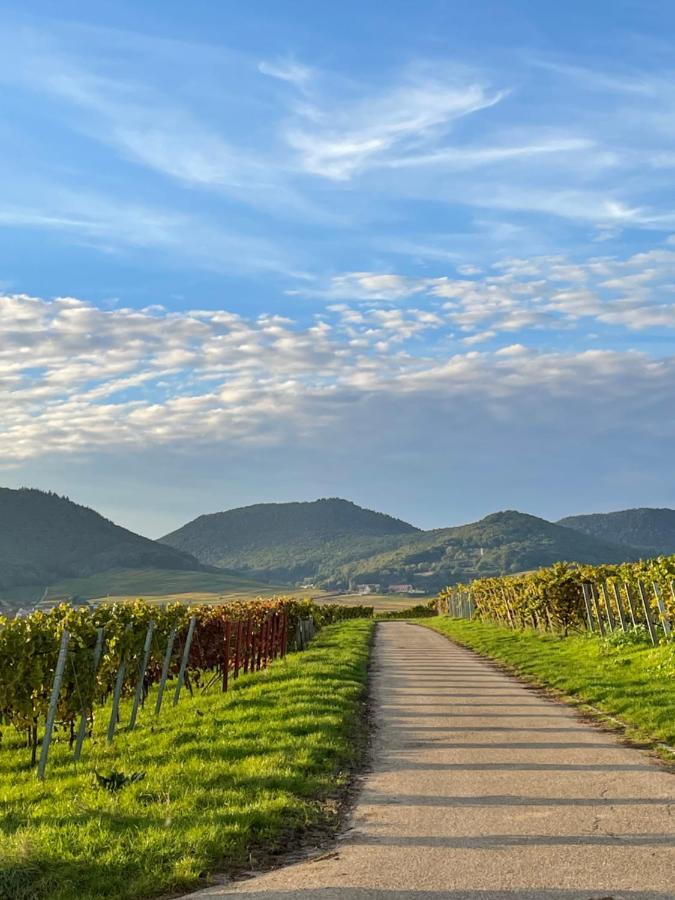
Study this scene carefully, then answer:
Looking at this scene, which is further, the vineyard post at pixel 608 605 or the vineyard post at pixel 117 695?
the vineyard post at pixel 608 605

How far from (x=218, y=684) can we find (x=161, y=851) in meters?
18.4

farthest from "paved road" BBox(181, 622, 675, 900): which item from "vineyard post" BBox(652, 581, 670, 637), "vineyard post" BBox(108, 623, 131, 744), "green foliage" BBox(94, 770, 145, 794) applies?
"vineyard post" BBox(652, 581, 670, 637)

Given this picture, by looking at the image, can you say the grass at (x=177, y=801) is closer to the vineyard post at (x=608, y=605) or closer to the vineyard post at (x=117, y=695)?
the vineyard post at (x=117, y=695)

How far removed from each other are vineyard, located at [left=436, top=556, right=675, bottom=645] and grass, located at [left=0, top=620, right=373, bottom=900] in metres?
14.0

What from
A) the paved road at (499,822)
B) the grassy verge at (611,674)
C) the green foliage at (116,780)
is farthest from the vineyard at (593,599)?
the green foliage at (116,780)

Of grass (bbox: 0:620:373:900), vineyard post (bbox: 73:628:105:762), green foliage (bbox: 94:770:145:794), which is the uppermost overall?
vineyard post (bbox: 73:628:105:762)

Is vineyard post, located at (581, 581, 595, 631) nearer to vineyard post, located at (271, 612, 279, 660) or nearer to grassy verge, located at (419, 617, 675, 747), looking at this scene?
grassy verge, located at (419, 617, 675, 747)

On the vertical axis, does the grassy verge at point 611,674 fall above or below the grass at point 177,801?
below

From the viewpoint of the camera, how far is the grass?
24.5 ft

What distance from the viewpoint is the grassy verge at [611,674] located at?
14.8 meters

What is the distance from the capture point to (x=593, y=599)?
3459 centimetres

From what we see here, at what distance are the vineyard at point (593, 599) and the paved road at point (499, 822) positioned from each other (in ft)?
44.8

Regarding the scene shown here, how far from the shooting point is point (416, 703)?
725 inches

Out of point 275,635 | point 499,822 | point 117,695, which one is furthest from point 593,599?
point 499,822
